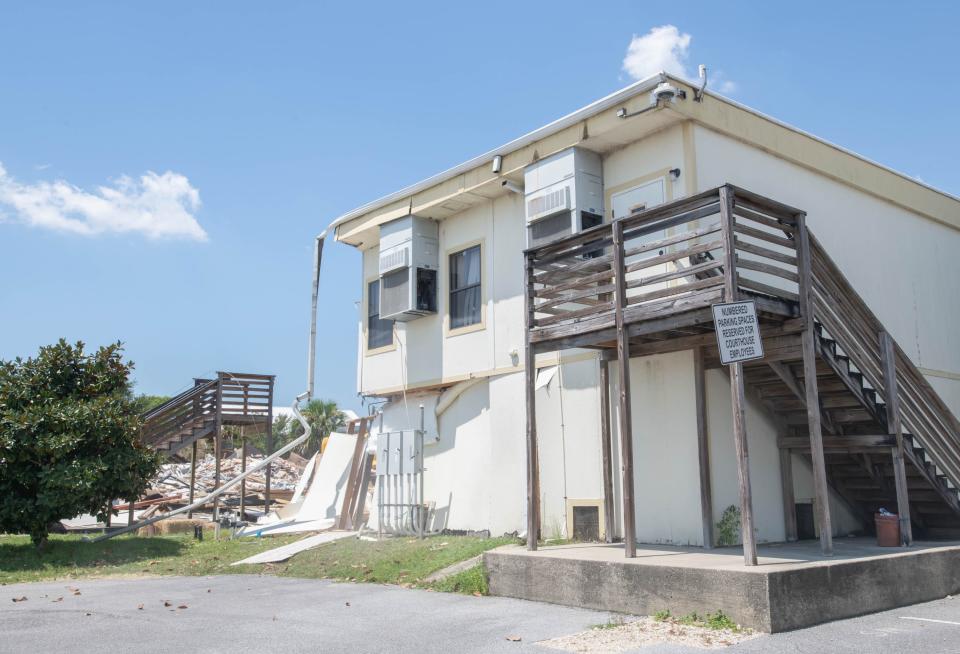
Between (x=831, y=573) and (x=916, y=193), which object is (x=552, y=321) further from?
(x=916, y=193)

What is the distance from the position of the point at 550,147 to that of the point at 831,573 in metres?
7.93

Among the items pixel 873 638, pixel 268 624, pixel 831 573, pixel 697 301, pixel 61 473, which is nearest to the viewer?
pixel 873 638

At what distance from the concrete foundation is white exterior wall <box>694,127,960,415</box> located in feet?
16.9

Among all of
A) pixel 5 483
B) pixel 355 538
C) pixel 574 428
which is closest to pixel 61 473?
pixel 5 483

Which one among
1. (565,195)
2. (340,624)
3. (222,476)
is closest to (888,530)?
(565,195)

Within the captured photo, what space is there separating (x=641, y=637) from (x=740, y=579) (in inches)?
42.5

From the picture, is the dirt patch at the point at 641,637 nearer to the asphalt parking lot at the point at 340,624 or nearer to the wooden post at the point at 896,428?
the asphalt parking lot at the point at 340,624

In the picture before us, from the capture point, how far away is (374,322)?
730 inches

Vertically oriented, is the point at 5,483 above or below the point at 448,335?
below

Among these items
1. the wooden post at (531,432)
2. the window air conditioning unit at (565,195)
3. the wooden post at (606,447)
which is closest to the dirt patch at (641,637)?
the wooden post at (531,432)

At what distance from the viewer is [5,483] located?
15.5 m

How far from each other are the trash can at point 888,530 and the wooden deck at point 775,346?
0.33 feet

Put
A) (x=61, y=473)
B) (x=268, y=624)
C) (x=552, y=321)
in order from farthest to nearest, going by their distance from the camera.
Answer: (x=61, y=473), (x=552, y=321), (x=268, y=624)

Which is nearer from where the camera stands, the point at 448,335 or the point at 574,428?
the point at 574,428
